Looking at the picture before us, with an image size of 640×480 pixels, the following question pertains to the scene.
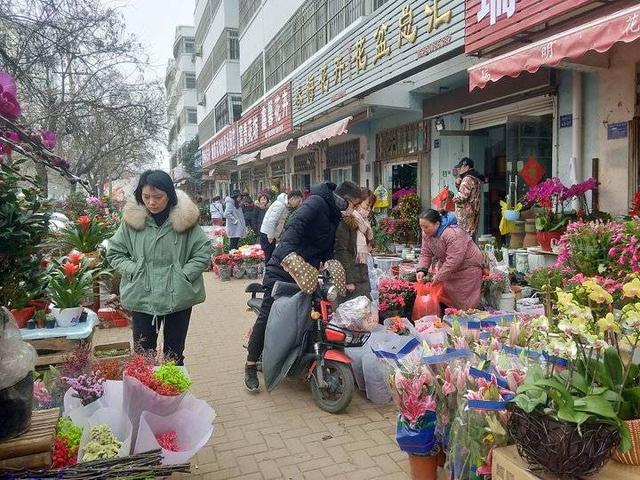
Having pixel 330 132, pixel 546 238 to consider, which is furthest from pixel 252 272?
pixel 546 238

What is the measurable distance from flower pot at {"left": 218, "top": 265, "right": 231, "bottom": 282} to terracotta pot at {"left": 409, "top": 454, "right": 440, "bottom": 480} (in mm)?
8145

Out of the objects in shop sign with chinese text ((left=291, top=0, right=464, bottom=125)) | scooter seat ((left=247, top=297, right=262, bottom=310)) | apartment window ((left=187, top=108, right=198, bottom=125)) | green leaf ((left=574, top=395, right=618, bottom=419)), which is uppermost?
apartment window ((left=187, top=108, right=198, bottom=125))

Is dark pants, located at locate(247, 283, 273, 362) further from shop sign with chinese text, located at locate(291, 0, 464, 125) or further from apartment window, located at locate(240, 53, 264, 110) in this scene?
apartment window, located at locate(240, 53, 264, 110)

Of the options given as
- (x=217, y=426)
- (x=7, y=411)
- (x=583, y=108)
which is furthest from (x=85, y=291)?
(x=583, y=108)

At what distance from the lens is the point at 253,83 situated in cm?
2125

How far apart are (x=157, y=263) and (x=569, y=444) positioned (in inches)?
111

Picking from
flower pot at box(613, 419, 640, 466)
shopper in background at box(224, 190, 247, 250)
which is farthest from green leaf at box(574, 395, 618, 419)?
shopper in background at box(224, 190, 247, 250)

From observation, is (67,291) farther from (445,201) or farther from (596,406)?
(445,201)

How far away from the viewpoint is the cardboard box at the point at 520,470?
1.99 meters

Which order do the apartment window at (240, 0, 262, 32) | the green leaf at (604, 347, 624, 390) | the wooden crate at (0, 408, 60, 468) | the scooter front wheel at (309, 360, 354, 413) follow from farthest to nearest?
1. the apartment window at (240, 0, 262, 32)
2. the scooter front wheel at (309, 360, 354, 413)
3. the green leaf at (604, 347, 624, 390)
4. the wooden crate at (0, 408, 60, 468)

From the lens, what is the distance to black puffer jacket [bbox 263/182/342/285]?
166 inches

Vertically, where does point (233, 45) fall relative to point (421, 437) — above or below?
above

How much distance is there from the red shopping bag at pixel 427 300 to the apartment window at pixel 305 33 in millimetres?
7226

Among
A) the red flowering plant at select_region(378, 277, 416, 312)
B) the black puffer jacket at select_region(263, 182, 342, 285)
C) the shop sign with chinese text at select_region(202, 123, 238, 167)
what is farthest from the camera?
the shop sign with chinese text at select_region(202, 123, 238, 167)
